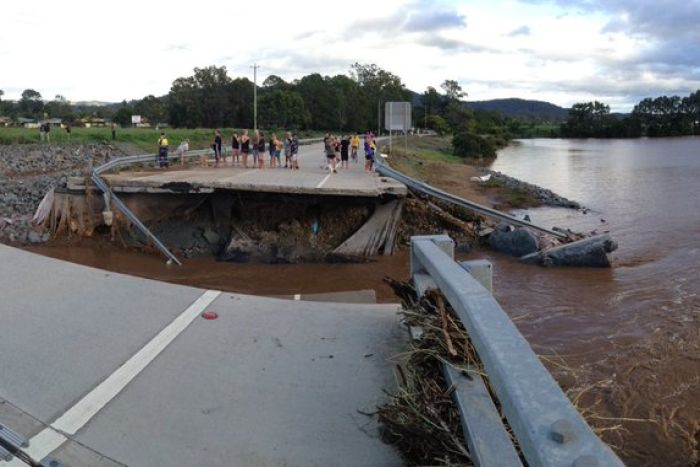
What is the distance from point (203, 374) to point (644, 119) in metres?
193

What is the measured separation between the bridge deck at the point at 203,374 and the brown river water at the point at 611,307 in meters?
1.27

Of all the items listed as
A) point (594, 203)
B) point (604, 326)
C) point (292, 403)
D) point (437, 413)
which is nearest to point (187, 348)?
point (292, 403)

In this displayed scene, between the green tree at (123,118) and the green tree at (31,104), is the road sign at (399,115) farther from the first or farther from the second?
the green tree at (31,104)

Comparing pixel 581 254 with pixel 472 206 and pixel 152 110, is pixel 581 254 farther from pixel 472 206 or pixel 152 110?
pixel 152 110

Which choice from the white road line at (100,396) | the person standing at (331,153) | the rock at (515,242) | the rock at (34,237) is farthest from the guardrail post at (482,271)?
the person standing at (331,153)

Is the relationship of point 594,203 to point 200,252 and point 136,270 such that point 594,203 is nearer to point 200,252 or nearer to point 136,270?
point 200,252

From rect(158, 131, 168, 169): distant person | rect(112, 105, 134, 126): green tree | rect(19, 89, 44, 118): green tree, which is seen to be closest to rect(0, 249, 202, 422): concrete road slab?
rect(158, 131, 168, 169): distant person

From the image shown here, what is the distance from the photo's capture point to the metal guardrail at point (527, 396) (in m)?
1.86

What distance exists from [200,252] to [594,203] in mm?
20889

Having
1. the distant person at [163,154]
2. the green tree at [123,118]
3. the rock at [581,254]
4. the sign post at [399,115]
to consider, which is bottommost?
the rock at [581,254]

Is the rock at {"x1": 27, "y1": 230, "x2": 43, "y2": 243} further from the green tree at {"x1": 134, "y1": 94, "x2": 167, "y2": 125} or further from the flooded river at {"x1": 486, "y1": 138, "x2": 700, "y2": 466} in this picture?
the green tree at {"x1": 134, "y1": 94, "x2": 167, "y2": 125}

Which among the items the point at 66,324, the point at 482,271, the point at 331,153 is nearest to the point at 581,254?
the point at 331,153

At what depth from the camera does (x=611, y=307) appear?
11305 mm

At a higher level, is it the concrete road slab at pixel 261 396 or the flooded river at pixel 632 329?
the concrete road slab at pixel 261 396
